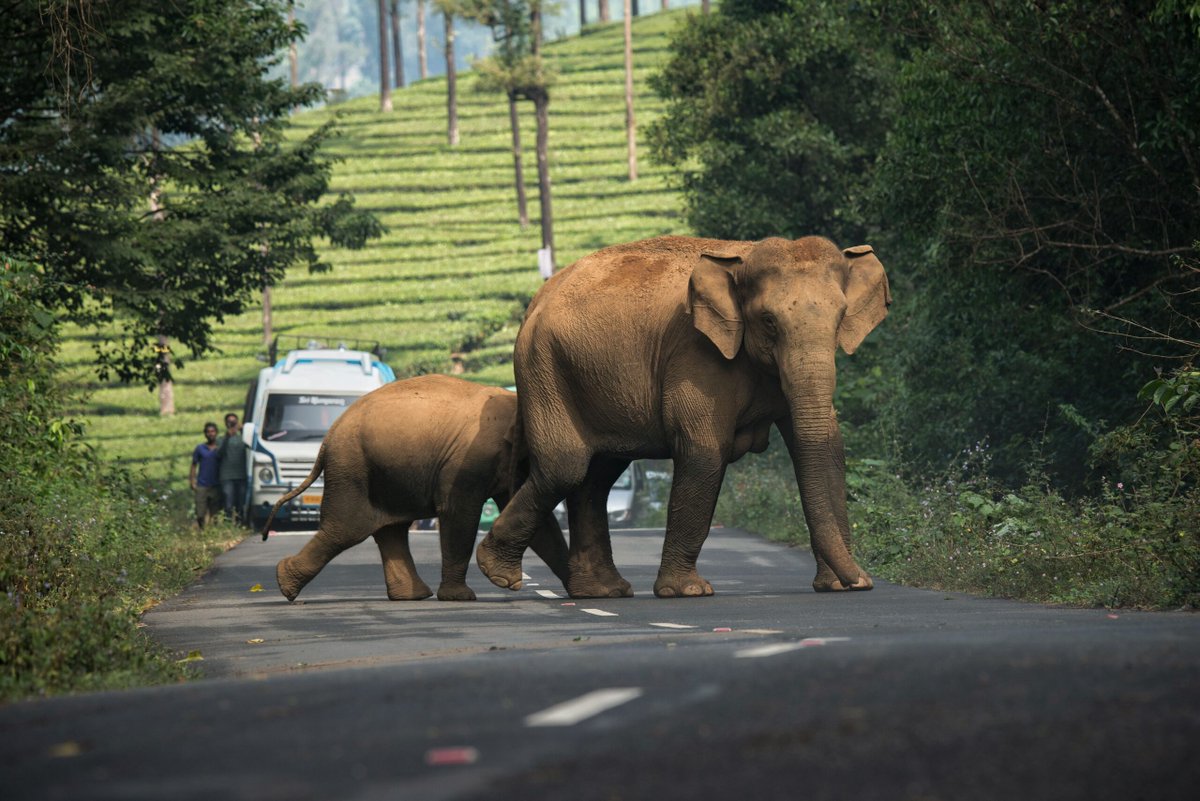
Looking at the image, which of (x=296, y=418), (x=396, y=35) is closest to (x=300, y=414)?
(x=296, y=418)

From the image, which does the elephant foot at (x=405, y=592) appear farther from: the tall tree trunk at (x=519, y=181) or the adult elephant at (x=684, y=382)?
the tall tree trunk at (x=519, y=181)

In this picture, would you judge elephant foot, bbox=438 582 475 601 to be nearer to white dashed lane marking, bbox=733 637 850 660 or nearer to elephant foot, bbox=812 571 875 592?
elephant foot, bbox=812 571 875 592

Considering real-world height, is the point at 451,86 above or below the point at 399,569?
above

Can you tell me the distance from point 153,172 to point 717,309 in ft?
48.5

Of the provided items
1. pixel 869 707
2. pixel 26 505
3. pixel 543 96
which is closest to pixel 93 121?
pixel 26 505

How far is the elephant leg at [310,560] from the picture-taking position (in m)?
16.4

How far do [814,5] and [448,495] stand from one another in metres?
19.6

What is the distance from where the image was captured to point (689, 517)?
1538cm

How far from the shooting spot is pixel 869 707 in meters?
6.34

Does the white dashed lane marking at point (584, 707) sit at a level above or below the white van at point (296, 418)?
above

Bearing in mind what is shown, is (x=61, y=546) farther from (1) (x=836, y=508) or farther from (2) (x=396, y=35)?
(2) (x=396, y=35)

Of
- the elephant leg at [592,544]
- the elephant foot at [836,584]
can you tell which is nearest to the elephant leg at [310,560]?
the elephant leg at [592,544]

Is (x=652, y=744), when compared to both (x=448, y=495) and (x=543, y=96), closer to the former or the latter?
(x=448, y=495)

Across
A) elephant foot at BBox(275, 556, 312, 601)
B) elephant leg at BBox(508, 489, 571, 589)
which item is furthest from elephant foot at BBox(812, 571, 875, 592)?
elephant foot at BBox(275, 556, 312, 601)
